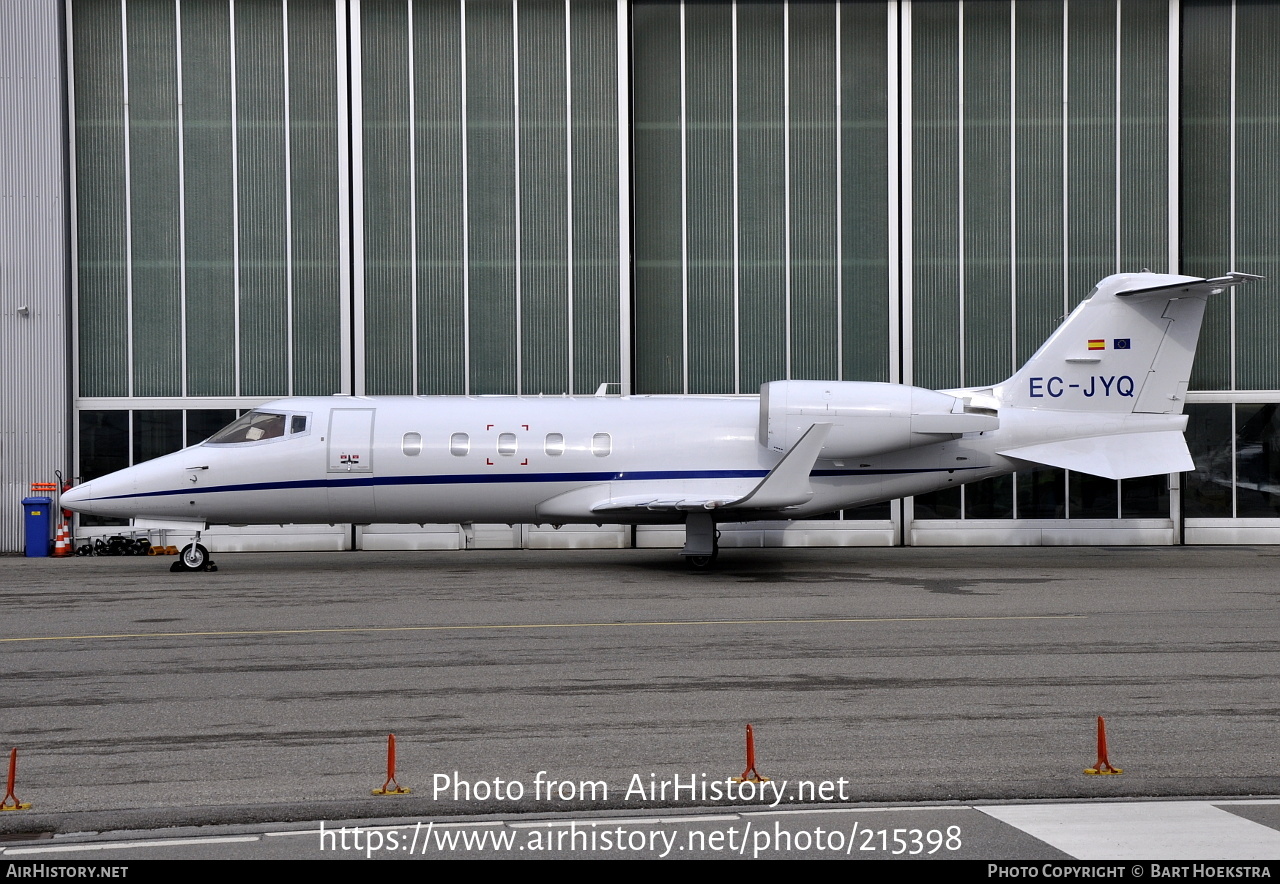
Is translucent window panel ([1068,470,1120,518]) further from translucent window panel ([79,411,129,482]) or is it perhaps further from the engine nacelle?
translucent window panel ([79,411,129,482])

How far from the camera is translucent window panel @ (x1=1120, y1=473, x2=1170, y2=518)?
2784 centimetres

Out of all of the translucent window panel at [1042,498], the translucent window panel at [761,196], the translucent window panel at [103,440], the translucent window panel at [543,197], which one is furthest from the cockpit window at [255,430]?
the translucent window panel at [1042,498]

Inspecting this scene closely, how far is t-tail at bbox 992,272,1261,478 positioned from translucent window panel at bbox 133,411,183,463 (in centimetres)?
1886

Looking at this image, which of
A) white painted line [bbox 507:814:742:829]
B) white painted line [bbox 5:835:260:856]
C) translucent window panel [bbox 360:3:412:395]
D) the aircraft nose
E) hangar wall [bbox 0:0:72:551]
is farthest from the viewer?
translucent window panel [bbox 360:3:412:395]

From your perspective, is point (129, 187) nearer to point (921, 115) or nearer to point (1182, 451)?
point (921, 115)

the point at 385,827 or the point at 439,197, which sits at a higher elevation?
the point at 439,197

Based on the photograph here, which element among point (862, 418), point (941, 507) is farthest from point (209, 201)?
point (941, 507)

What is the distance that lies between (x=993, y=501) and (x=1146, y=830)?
22.0 meters

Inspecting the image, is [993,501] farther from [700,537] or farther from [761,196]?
[700,537]

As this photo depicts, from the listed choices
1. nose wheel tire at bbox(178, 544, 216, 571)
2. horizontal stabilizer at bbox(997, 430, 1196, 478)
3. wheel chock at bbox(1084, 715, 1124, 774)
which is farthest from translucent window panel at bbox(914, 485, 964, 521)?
wheel chock at bbox(1084, 715, 1124, 774)

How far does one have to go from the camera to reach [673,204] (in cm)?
2795

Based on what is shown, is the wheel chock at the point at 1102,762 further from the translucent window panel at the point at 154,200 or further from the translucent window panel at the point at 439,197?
the translucent window panel at the point at 154,200

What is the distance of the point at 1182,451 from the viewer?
21.7 meters

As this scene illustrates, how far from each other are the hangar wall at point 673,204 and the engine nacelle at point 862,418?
624cm
